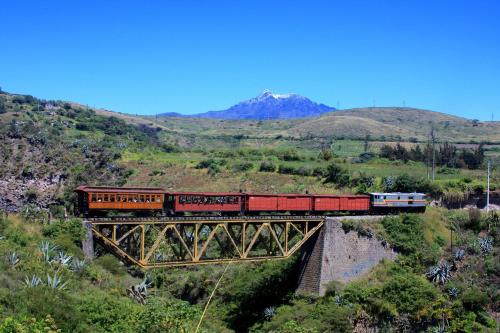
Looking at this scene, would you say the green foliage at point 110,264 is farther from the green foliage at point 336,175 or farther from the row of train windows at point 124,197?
the green foliage at point 336,175

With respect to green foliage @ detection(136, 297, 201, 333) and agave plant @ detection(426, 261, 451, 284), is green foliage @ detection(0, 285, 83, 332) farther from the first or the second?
agave plant @ detection(426, 261, 451, 284)

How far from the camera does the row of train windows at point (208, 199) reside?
128 feet

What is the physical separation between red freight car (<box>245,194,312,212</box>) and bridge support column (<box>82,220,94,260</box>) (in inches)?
438

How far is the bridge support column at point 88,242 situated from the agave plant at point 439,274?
2358 centimetres

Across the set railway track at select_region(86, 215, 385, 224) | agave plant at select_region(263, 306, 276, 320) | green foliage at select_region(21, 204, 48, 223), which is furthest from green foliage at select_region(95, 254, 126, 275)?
agave plant at select_region(263, 306, 276, 320)

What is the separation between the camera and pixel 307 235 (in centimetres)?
4216

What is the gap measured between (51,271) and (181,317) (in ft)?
34.0

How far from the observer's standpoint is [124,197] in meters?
36.6

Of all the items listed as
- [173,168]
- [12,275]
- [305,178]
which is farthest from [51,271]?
[173,168]

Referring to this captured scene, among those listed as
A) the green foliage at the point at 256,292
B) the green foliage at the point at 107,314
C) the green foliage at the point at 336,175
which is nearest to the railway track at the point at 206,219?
the green foliage at the point at 256,292

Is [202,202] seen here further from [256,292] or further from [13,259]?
[13,259]

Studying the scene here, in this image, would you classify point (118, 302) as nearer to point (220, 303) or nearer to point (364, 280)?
point (220, 303)

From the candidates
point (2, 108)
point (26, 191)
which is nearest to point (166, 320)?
point (26, 191)

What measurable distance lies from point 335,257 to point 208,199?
1012 cm
